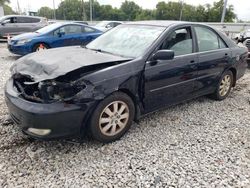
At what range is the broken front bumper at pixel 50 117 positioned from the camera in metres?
2.71

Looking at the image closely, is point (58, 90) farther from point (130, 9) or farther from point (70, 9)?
point (70, 9)

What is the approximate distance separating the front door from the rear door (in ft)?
0.61

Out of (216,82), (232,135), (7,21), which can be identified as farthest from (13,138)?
(7,21)

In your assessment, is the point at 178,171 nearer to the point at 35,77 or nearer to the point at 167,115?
the point at 167,115

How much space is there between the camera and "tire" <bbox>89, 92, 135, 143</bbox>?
306cm

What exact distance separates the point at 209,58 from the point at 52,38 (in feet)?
19.9

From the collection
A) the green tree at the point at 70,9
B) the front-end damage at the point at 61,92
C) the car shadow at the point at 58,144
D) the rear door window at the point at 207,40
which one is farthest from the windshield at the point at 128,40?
the green tree at the point at 70,9

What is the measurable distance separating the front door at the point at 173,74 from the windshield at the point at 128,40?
0.23 m

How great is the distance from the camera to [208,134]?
3.69 meters

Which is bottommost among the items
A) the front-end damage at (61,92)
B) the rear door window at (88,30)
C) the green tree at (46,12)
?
the green tree at (46,12)

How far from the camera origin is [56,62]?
3.20 metres

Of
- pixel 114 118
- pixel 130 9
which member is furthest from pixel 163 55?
pixel 130 9

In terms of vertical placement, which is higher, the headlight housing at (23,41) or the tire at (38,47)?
the headlight housing at (23,41)

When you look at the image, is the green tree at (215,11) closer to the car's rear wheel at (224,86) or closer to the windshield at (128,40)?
the car's rear wheel at (224,86)
